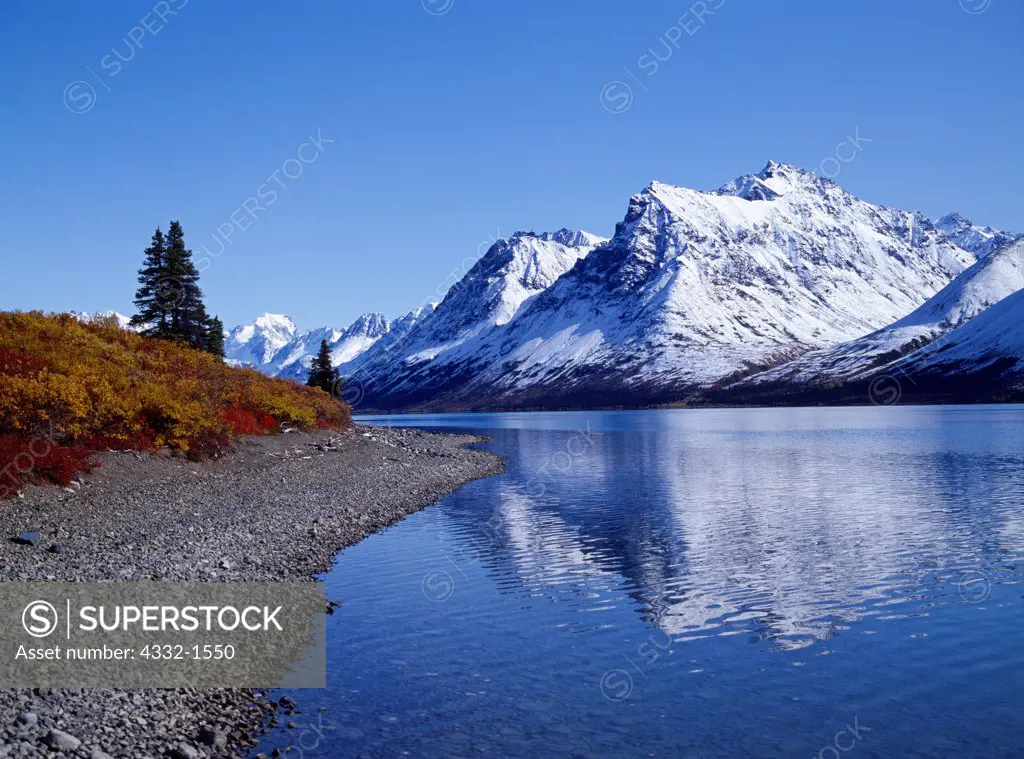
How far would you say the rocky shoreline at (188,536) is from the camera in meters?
13.8

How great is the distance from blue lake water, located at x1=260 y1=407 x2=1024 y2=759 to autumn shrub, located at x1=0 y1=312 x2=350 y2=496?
12.9 metres

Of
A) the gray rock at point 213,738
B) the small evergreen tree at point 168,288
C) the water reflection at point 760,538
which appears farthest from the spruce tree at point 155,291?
the gray rock at point 213,738

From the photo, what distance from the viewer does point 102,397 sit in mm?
36000

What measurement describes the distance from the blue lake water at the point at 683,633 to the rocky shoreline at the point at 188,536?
5.24 ft

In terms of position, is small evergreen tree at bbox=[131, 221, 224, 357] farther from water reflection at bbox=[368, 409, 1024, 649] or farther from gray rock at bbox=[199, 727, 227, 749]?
gray rock at bbox=[199, 727, 227, 749]

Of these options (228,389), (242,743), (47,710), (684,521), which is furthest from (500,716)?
(228,389)

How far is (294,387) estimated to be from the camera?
82.1 m

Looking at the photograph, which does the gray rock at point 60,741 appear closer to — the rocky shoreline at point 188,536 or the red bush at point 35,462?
the rocky shoreline at point 188,536

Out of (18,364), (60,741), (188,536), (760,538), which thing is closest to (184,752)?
(60,741)

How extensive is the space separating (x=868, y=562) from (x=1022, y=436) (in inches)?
2995

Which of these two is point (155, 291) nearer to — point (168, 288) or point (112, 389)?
point (168, 288)

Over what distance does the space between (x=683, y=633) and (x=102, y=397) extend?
2799 centimetres

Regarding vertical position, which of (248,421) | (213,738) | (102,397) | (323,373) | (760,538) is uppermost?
(323,373)

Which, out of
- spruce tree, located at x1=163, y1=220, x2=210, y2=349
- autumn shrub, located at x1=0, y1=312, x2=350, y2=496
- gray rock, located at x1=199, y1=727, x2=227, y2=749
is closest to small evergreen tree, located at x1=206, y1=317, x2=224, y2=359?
spruce tree, located at x1=163, y1=220, x2=210, y2=349
